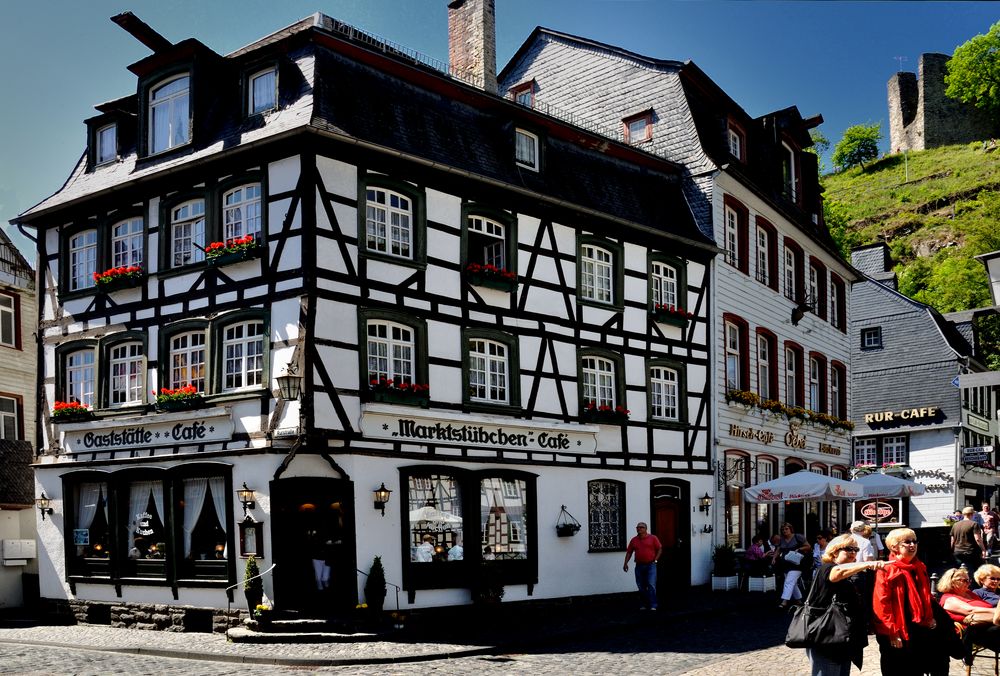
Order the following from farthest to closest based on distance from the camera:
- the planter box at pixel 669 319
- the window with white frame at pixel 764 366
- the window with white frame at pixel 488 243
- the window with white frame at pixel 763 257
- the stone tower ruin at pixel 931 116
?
the stone tower ruin at pixel 931 116, the window with white frame at pixel 763 257, the window with white frame at pixel 764 366, the planter box at pixel 669 319, the window with white frame at pixel 488 243

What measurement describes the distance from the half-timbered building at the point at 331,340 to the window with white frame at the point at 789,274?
8651 mm

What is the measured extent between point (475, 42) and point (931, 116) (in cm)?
9018

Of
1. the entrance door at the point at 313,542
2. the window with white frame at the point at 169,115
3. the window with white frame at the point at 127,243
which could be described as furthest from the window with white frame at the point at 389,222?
the window with white frame at the point at 127,243

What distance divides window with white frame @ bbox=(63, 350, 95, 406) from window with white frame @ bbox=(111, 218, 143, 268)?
1.86 m

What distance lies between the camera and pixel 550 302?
907 inches

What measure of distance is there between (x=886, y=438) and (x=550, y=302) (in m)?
28.2

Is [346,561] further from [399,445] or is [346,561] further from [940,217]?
[940,217]

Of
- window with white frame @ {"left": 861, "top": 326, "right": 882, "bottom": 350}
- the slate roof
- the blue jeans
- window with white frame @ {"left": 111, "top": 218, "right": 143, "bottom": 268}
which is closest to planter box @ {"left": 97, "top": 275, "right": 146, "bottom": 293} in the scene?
window with white frame @ {"left": 111, "top": 218, "right": 143, "bottom": 268}

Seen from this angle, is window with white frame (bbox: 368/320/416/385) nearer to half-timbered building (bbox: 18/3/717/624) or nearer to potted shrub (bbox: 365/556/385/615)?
half-timbered building (bbox: 18/3/717/624)

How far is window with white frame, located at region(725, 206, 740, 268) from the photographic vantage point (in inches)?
1110

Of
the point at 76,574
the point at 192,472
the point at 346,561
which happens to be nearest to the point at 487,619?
the point at 346,561

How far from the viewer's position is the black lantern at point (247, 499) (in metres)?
18.6

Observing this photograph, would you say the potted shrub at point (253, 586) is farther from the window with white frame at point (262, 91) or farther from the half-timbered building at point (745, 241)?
the half-timbered building at point (745, 241)

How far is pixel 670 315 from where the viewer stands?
25.6 meters
